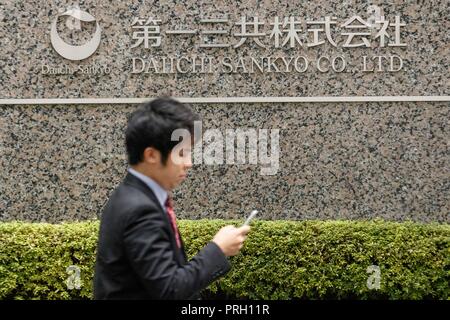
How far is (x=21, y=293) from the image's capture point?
424cm

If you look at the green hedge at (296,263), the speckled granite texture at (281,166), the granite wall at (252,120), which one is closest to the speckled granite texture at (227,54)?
the granite wall at (252,120)

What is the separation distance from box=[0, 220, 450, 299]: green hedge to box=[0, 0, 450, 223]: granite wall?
71 cm

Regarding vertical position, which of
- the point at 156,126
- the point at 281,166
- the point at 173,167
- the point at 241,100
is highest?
the point at 241,100

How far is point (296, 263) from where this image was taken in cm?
427

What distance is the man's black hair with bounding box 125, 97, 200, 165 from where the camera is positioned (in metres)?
2.03

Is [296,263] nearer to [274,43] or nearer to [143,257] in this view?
[274,43]

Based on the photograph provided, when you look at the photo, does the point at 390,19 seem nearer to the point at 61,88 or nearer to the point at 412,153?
the point at 412,153

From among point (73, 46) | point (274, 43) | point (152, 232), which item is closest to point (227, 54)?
point (274, 43)

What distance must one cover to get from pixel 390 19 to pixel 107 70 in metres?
2.08

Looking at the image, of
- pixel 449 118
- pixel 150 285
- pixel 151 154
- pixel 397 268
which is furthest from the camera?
pixel 449 118

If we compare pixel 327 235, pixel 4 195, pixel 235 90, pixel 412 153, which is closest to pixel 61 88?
pixel 4 195

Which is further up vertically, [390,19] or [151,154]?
[390,19]

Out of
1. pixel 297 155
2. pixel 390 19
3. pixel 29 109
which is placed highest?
pixel 390 19

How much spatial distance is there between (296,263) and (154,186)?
236 centimetres
